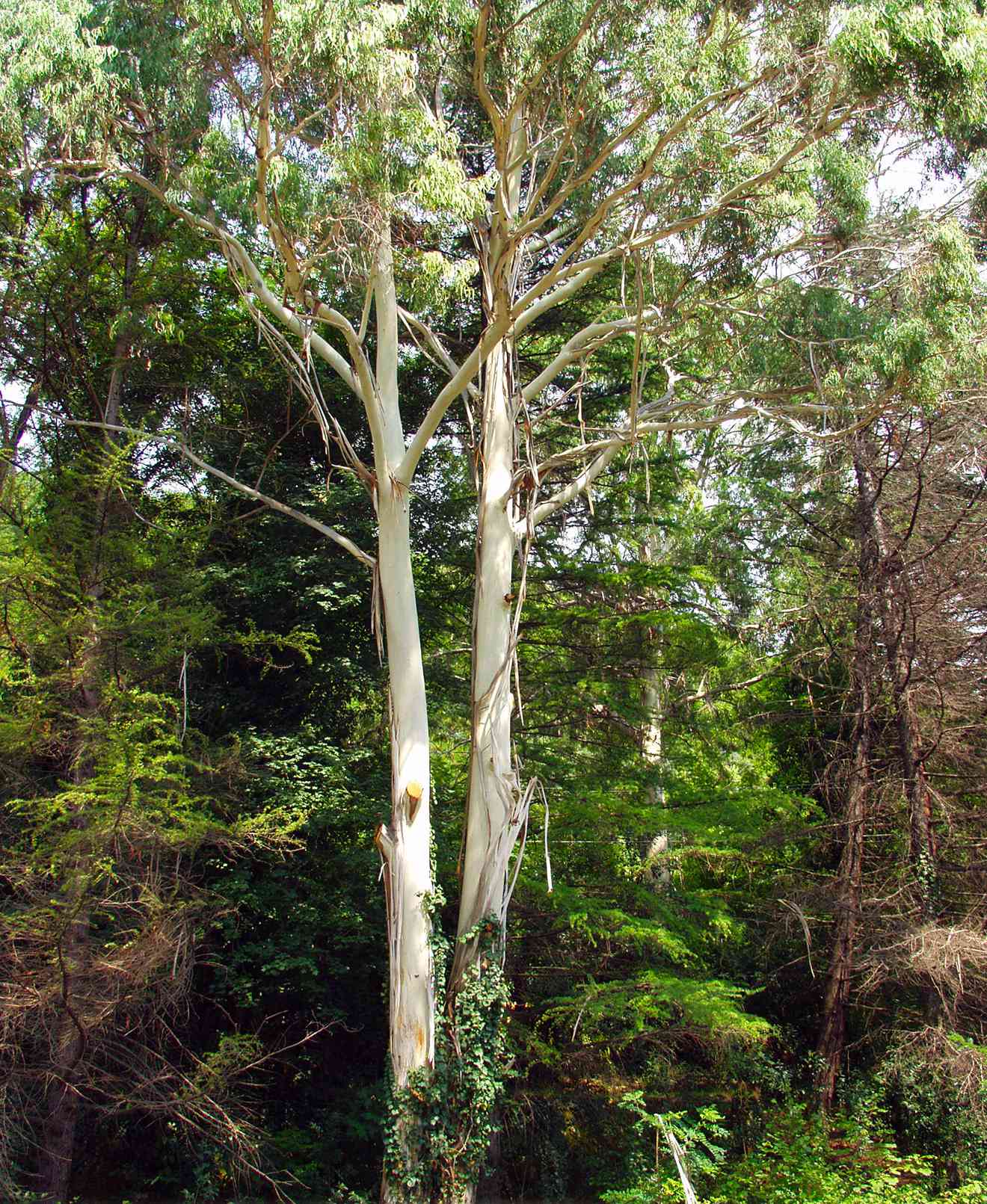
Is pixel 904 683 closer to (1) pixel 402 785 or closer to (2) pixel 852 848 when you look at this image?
(2) pixel 852 848

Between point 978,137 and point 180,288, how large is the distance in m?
7.77

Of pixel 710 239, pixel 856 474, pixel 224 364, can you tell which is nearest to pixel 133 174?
pixel 224 364

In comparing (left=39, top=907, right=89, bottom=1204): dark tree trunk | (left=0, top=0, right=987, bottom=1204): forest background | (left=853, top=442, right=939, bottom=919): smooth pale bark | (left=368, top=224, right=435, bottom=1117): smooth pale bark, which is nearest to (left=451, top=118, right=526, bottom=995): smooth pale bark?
(left=0, top=0, right=987, bottom=1204): forest background

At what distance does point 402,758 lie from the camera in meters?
7.48

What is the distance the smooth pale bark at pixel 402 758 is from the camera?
23.0 ft

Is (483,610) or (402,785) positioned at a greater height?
(483,610)

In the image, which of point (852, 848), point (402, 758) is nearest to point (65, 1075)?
point (402, 758)

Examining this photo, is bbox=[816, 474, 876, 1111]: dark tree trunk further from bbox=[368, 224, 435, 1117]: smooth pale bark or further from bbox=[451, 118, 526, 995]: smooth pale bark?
bbox=[368, 224, 435, 1117]: smooth pale bark

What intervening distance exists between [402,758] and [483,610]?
5.00 ft

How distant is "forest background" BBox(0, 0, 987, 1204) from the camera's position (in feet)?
23.2

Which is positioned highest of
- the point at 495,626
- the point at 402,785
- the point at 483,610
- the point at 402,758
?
the point at 483,610

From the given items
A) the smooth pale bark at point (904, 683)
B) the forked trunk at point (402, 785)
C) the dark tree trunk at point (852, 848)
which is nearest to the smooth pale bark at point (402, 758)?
the forked trunk at point (402, 785)

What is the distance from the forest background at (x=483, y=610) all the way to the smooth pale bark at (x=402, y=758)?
0.04m

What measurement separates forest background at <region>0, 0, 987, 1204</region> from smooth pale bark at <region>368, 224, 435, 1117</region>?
38mm
